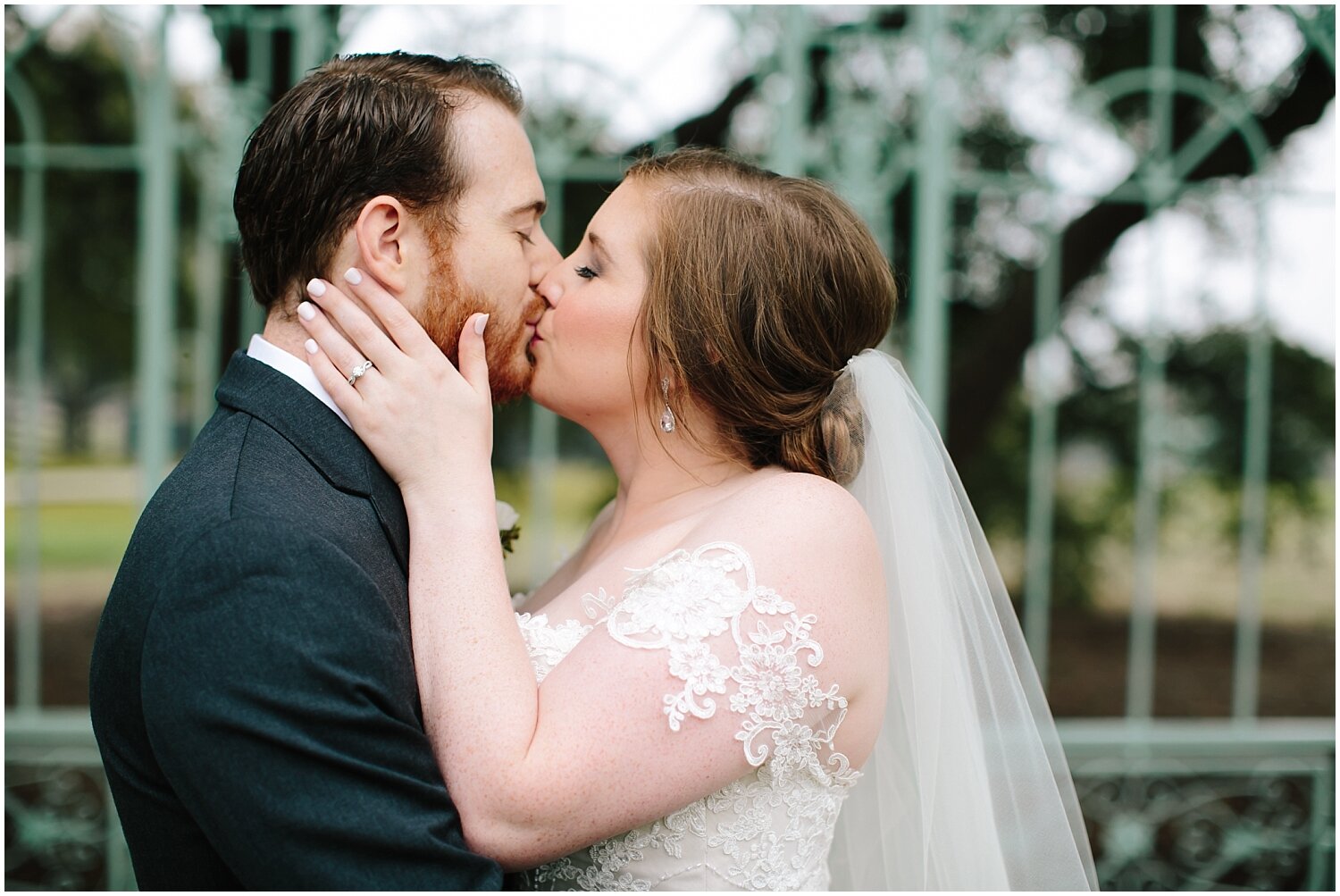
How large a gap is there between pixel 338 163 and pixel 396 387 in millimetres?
443

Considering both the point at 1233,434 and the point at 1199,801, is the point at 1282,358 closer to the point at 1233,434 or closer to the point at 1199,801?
the point at 1233,434

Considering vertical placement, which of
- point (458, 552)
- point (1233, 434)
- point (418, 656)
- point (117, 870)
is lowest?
point (117, 870)

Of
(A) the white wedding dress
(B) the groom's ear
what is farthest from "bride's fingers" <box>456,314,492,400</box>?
(A) the white wedding dress

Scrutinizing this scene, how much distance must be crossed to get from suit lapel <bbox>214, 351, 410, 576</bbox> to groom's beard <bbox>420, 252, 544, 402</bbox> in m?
0.30

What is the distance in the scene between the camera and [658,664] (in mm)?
1698

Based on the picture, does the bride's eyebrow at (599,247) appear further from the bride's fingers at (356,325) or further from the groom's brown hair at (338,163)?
the bride's fingers at (356,325)

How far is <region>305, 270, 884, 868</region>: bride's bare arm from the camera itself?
5.35 feet

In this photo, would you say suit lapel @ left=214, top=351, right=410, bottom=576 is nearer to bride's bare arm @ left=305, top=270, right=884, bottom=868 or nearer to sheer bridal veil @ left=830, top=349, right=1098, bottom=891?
bride's bare arm @ left=305, top=270, right=884, bottom=868

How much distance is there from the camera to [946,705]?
85.4 inches

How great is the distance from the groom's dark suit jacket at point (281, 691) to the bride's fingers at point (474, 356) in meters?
0.36

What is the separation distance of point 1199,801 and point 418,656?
367 cm

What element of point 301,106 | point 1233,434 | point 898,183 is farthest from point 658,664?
point 1233,434

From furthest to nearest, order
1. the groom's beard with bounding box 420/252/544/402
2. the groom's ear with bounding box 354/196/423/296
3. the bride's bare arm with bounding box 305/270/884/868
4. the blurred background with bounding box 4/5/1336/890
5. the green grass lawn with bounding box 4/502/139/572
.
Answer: the green grass lawn with bounding box 4/502/139/572 → the blurred background with bounding box 4/5/1336/890 → the groom's beard with bounding box 420/252/544/402 → the groom's ear with bounding box 354/196/423/296 → the bride's bare arm with bounding box 305/270/884/868

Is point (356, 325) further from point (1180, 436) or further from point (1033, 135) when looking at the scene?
point (1180, 436)
